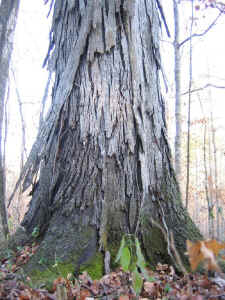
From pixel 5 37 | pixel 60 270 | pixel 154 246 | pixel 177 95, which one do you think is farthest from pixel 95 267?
pixel 177 95

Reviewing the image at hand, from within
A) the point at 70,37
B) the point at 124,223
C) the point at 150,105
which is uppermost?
the point at 70,37

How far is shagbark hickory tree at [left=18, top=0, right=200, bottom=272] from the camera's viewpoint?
8.06ft

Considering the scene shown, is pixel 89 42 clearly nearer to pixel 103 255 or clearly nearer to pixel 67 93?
pixel 67 93

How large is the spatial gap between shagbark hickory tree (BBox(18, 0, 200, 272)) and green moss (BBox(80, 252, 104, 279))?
Answer: 4 cm

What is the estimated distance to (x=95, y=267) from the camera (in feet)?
7.43

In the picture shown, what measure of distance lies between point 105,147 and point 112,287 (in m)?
1.17

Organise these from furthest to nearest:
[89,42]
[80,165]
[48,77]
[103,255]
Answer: [48,77], [89,42], [80,165], [103,255]

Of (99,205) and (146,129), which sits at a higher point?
(146,129)

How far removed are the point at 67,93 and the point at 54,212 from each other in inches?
46.5

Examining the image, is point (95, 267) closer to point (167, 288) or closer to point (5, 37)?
point (167, 288)

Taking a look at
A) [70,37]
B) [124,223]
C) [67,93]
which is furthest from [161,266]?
[70,37]

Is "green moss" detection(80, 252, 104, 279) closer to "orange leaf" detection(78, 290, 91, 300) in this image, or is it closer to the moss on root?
the moss on root

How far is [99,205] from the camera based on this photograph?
2457mm

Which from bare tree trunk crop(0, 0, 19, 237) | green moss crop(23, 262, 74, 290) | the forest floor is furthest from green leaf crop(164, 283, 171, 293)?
bare tree trunk crop(0, 0, 19, 237)
